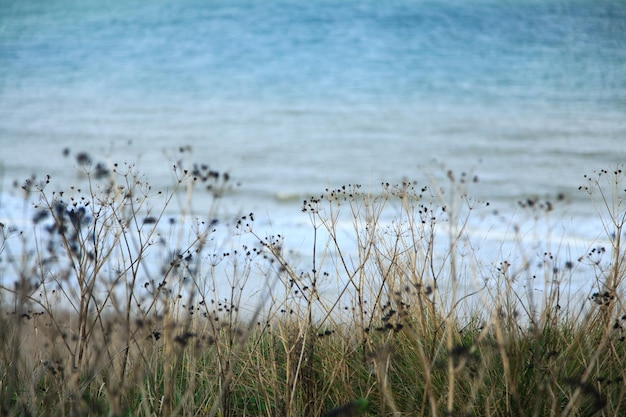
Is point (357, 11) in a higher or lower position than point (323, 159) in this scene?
higher

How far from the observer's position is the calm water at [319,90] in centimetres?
693

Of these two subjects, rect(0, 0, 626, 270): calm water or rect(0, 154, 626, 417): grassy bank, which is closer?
rect(0, 154, 626, 417): grassy bank

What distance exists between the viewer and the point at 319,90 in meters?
12.2

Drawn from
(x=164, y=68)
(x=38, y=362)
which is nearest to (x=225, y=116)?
(x=164, y=68)

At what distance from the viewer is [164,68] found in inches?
558

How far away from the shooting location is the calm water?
693 centimetres

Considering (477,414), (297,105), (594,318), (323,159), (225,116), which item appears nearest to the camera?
(477,414)

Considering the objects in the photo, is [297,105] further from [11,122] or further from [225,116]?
[11,122]

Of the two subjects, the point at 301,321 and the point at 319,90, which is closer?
the point at 301,321

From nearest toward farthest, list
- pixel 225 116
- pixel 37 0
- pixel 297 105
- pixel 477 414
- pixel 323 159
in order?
1. pixel 477 414
2. pixel 323 159
3. pixel 37 0
4. pixel 225 116
5. pixel 297 105

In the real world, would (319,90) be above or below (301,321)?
above

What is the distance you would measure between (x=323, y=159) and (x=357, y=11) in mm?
7090

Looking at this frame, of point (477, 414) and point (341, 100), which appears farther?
point (341, 100)

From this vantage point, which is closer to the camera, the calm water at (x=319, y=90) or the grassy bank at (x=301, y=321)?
the grassy bank at (x=301, y=321)
